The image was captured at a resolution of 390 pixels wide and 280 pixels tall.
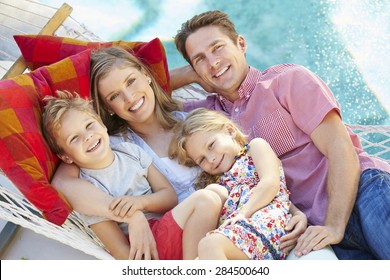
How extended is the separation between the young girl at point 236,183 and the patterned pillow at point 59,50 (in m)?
0.27

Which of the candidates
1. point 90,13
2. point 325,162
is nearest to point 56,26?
point 325,162

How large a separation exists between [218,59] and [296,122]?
34 cm

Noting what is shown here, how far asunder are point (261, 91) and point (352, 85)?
270 centimetres

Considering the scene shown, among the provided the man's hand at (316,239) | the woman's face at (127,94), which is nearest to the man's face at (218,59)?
the woman's face at (127,94)

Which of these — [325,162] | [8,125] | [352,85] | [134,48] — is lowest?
[352,85]

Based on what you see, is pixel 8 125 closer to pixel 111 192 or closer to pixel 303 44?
pixel 111 192

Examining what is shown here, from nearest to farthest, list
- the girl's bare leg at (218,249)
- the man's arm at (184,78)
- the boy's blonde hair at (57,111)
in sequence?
1. the girl's bare leg at (218,249)
2. the boy's blonde hair at (57,111)
3. the man's arm at (184,78)

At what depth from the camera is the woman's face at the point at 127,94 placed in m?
1.78

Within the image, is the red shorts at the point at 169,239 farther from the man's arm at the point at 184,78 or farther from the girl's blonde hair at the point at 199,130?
the man's arm at the point at 184,78

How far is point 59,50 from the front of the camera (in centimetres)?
197

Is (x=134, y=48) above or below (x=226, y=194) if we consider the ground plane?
above

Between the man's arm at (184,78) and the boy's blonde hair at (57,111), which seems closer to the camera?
the boy's blonde hair at (57,111)

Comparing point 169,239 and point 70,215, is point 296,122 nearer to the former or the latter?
point 169,239
